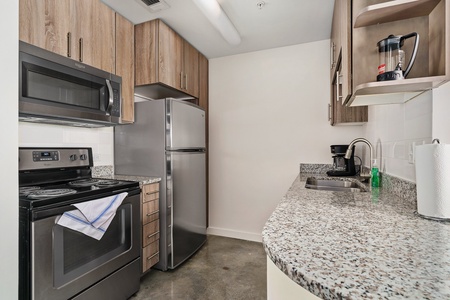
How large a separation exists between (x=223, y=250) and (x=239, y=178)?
906 millimetres

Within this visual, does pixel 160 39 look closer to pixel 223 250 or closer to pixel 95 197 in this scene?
pixel 95 197

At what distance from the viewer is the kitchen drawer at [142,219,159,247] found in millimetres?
1917

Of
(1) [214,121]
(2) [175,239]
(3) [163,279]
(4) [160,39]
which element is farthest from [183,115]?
(3) [163,279]

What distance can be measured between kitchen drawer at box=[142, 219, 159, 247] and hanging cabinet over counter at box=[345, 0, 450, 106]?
179cm

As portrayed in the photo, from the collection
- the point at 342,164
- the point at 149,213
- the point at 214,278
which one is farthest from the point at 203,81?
the point at 214,278

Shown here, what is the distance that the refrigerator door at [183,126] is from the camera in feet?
6.85

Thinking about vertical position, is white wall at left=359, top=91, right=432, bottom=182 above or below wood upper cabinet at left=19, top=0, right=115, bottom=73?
below

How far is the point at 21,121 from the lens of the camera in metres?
1.61

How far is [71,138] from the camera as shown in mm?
1946

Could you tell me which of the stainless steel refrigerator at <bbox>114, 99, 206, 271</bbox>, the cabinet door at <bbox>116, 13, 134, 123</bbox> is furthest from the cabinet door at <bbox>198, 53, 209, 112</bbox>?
the cabinet door at <bbox>116, 13, 134, 123</bbox>

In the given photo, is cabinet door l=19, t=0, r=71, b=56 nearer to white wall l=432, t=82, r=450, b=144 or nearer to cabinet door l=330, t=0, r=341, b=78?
cabinet door l=330, t=0, r=341, b=78

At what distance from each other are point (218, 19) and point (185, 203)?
5.77 feet

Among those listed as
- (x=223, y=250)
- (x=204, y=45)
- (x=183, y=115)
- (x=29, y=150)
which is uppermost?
(x=204, y=45)

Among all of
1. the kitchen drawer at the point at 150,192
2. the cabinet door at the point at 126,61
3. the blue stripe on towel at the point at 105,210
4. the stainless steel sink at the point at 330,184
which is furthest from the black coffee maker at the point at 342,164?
the cabinet door at the point at 126,61
